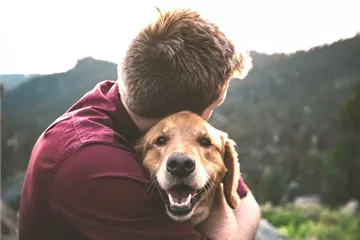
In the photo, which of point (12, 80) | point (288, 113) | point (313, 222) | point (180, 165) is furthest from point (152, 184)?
point (288, 113)

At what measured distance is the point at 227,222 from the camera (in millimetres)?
2068

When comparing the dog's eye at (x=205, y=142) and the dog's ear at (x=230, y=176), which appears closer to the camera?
the dog's eye at (x=205, y=142)

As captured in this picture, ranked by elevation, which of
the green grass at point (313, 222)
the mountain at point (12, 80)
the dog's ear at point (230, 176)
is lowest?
the green grass at point (313, 222)

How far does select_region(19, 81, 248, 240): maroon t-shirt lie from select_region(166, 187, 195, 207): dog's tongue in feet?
0.12

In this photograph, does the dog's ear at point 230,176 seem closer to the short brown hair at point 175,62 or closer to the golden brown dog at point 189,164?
the golden brown dog at point 189,164

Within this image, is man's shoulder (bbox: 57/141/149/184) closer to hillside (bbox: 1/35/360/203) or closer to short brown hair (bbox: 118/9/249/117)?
short brown hair (bbox: 118/9/249/117)

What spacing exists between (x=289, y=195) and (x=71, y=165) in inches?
256

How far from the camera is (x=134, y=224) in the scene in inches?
69.2

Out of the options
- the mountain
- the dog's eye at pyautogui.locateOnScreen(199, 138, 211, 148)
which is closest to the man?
the dog's eye at pyautogui.locateOnScreen(199, 138, 211, 148)

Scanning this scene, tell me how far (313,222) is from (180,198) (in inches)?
209

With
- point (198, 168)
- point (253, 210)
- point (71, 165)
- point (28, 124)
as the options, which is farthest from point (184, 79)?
point (28, 124)

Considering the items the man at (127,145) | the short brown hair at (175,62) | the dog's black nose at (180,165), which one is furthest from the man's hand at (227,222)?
the short brown hair at (175,62)

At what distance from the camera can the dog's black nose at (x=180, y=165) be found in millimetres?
1841

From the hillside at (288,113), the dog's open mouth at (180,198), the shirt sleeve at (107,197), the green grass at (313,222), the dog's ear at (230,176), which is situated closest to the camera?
the shirt sleeve at (107,197)
